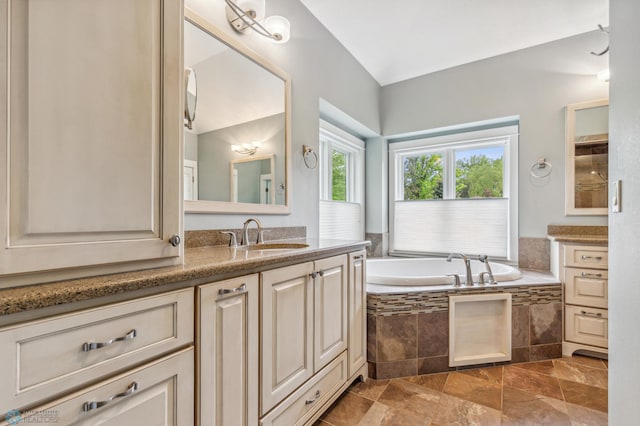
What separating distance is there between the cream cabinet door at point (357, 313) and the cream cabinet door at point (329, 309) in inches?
2.8

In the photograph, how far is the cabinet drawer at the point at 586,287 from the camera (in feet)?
7.39

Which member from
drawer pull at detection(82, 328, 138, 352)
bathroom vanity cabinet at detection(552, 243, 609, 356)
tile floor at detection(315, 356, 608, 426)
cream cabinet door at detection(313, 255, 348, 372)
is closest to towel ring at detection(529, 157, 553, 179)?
bathroom vanity cabinet at detection(552, 243, 609, 356)

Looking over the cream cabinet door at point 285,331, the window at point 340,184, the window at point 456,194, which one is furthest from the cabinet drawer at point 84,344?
the window at point 456,194

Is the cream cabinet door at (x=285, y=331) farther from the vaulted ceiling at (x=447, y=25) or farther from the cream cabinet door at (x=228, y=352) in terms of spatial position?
the vaulted ceiling at (x=447, y=25)

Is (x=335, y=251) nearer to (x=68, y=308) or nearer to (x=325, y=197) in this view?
(x=68, y=308)

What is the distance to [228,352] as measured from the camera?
1.02m

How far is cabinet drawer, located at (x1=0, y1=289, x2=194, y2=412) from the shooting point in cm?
60

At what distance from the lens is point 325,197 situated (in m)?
3.12

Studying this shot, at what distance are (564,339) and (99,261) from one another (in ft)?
10.0

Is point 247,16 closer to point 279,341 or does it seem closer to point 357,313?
point 279,341

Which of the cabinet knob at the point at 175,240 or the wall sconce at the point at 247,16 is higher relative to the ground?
the wall sconce at the point at 247,16

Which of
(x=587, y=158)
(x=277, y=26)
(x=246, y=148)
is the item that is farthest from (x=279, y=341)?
(x=587, y=158)

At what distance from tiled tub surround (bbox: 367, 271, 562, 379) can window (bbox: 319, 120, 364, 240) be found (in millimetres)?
1164

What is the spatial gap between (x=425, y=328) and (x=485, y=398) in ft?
1.61
